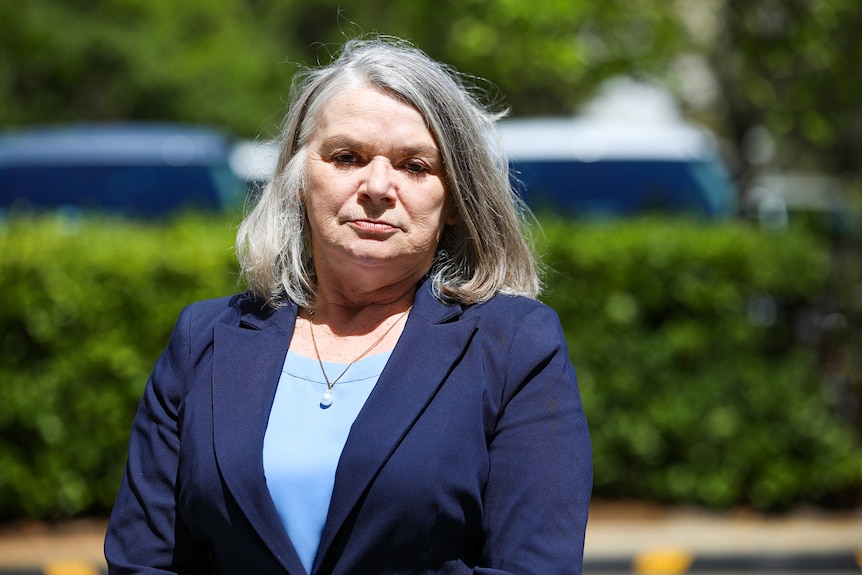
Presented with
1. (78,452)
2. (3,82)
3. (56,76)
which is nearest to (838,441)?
(78,452)

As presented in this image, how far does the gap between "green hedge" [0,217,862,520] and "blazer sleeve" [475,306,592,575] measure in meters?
4.26

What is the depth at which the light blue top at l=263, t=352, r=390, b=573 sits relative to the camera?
1.95 m

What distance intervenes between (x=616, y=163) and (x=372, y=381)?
378 inches

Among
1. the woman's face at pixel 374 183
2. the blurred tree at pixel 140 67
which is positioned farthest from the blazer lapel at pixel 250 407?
the blurred tree at pixel 140 67

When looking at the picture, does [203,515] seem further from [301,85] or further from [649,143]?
[649,143]

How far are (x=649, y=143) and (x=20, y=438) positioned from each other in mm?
7418

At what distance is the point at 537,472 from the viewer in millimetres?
1926

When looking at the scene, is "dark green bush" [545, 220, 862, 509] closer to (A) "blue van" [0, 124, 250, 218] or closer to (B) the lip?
(B) the lip

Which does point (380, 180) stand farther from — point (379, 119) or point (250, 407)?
point (250, 407)

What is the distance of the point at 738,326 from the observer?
21.3 ft

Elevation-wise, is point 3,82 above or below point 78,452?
above

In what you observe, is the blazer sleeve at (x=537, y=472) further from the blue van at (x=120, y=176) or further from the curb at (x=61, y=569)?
the blue van at (x=120, y=176)

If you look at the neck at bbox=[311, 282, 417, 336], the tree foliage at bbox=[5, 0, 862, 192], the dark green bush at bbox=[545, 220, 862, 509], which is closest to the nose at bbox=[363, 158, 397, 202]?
the neck at bbox=[311, 282, 417, 336]

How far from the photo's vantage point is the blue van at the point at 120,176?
10.7 m
